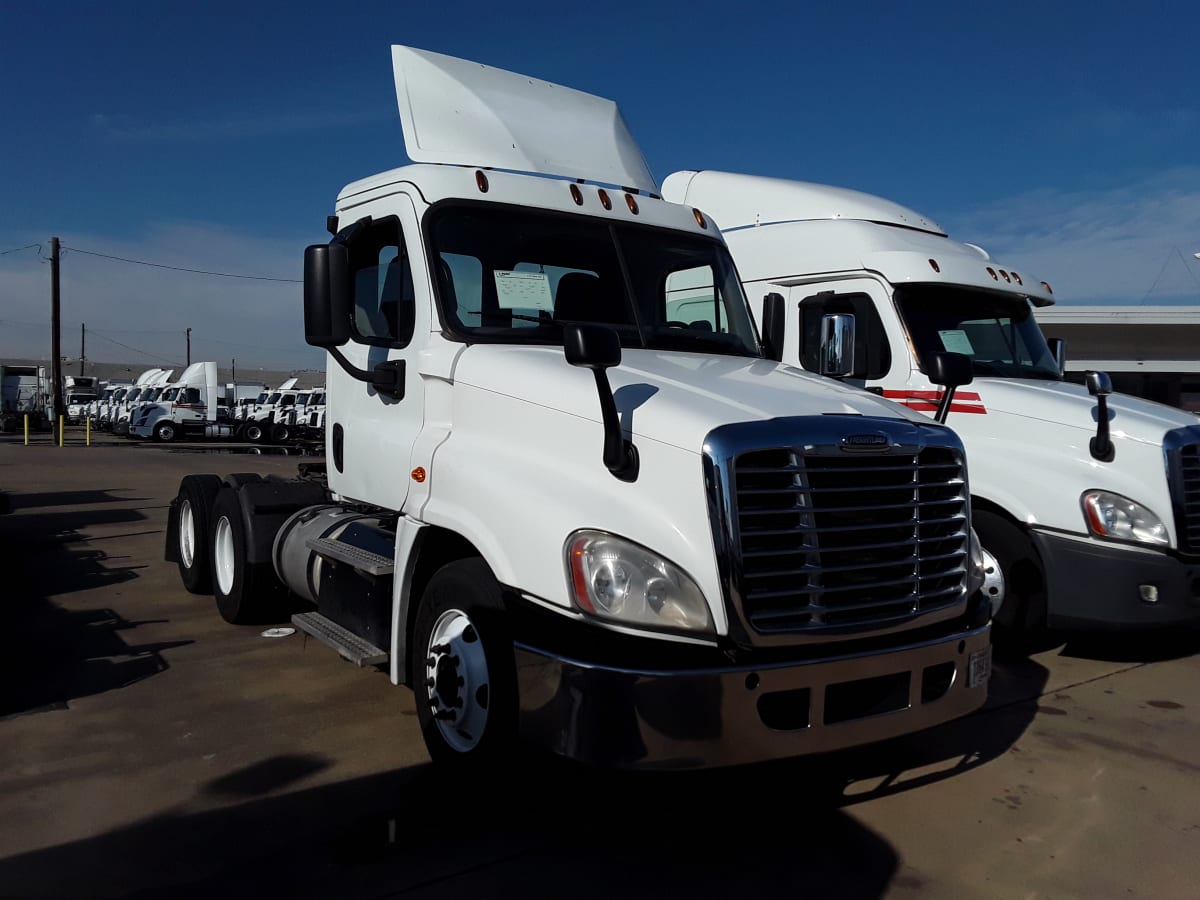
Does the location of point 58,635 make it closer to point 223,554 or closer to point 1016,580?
point 223,554

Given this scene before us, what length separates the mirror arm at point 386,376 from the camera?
4695 mm

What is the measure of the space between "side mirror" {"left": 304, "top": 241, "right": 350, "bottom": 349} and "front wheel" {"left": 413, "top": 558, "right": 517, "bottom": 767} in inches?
46.7

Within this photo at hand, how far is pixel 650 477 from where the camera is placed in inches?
138

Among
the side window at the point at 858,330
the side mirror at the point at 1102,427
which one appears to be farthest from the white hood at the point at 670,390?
the side window at the point at 858,330

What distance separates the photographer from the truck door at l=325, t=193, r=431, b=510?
464 cm

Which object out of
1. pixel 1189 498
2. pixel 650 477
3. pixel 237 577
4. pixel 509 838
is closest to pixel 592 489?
pixel 650 477

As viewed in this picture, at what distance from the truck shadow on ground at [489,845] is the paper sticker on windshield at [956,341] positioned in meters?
3.93

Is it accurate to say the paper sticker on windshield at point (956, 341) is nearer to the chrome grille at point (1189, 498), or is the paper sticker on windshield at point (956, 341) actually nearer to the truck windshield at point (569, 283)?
the chrome grille at point (1189, 498)

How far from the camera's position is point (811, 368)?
7.07 meters

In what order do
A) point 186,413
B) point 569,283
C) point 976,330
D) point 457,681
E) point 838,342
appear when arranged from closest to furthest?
point 457,681
point 569,283
point 838,342
point 976,330
point 186,413

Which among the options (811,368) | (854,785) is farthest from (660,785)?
(811,368)

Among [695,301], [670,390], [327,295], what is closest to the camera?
[670,390]

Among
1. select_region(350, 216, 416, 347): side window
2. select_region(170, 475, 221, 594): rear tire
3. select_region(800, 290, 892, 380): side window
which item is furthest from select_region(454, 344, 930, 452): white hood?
select_region(170, 475, 221, 594): rear tire

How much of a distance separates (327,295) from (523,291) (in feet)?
2.86
